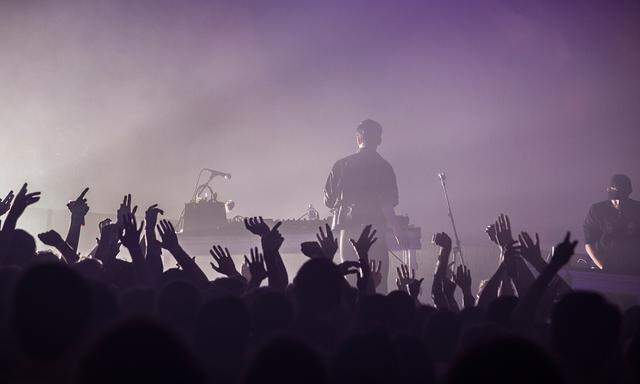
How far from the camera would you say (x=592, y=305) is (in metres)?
1.61

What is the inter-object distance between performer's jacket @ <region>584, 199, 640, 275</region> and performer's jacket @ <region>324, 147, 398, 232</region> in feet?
10.7

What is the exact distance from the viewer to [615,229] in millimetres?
Answer: 6836

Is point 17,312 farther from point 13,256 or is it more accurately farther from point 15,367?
point 13,256

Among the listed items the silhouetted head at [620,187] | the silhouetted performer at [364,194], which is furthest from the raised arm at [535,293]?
the silhouetted head at [620,187]

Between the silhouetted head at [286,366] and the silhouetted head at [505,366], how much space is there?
1.10ft

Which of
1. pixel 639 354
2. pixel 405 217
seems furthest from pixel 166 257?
pixel 639 354

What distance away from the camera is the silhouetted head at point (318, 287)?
6.51 feet

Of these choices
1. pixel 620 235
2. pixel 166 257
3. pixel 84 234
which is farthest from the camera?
pixel 84 234

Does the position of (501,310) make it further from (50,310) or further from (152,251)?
(152,251)

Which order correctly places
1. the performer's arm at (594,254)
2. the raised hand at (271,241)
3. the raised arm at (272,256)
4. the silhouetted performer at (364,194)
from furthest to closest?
the silhouetted performer at (364,194) < the performer's arm at (594,254) < the raised hand at (271,241) < the raised arm at (272,256)

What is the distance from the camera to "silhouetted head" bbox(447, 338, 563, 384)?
961mm

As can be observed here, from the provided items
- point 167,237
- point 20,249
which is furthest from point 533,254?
point 20,249

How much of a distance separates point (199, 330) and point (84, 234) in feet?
59.9

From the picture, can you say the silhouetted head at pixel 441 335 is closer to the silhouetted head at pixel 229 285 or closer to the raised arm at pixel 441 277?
the silhouetted head at pixel 229 285
